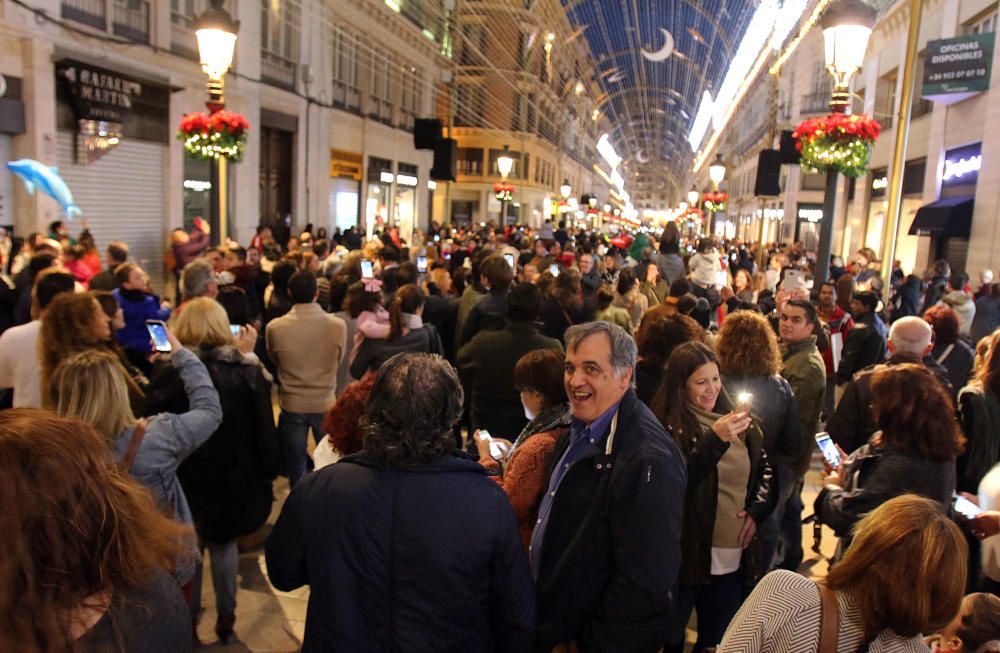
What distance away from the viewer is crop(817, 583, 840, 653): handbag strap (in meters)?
1.99

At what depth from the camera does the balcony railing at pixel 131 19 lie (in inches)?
568

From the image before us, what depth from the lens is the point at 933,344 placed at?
595 centimetres

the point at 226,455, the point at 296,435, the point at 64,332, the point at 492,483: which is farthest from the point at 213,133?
the point at 492,483

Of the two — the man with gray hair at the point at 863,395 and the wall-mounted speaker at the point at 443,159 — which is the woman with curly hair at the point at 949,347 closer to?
the man with gray hair at the point at 863,395

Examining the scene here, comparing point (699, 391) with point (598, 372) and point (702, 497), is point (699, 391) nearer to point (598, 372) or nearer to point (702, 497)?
point (702, 497)

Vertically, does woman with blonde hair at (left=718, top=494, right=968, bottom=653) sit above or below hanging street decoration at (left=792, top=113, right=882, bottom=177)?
below

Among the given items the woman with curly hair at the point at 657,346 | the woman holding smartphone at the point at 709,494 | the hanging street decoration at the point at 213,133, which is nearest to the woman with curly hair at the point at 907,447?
the woman holding smartphone at the point at 709,494

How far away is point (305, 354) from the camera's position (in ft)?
18.3

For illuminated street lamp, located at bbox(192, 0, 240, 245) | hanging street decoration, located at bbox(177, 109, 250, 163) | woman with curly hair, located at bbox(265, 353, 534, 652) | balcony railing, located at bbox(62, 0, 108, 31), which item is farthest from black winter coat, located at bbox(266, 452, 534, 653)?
balcony railing, located at bbox(62, 0, 108, 31)

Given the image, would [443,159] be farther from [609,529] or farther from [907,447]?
[609,529]

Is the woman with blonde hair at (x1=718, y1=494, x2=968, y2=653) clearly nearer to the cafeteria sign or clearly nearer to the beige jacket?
→ the beige jacket

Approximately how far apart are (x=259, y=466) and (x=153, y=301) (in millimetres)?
2372

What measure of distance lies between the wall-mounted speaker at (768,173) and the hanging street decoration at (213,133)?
10427 millimetres

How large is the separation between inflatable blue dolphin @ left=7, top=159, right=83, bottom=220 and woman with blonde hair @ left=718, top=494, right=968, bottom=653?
11877 mm
